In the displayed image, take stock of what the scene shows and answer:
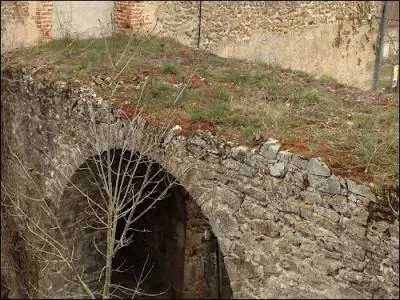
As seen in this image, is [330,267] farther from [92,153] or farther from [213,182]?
[92,153]

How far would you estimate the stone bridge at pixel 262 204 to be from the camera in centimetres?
430

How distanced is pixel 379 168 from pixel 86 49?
5.55m

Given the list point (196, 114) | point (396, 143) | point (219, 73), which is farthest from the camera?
point (219, 73)

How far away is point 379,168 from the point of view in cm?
450

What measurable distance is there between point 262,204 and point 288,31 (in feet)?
24.7

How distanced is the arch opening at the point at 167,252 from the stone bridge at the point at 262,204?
70 centimetres

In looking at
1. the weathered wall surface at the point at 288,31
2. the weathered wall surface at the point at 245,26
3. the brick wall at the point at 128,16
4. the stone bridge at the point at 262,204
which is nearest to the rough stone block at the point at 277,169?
the stone bridge at the point at 262,204

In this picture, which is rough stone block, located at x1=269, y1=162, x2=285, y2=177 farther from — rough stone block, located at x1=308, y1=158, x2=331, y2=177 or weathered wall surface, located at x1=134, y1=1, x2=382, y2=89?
weathered wall surface, located at x1=134, y1=1, x2=382, y2=89

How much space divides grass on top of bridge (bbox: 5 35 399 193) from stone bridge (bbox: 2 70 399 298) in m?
0.19

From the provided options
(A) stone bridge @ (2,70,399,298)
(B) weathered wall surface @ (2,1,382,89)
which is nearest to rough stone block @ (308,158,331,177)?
(A) stone bridge @ (2,70,399,298)

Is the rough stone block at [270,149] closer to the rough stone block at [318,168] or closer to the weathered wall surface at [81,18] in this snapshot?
the rough stone block at [318,168]

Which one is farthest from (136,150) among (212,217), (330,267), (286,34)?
(286,34)

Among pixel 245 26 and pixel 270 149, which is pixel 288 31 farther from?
pixel 270 149

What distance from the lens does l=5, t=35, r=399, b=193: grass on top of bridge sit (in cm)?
489
